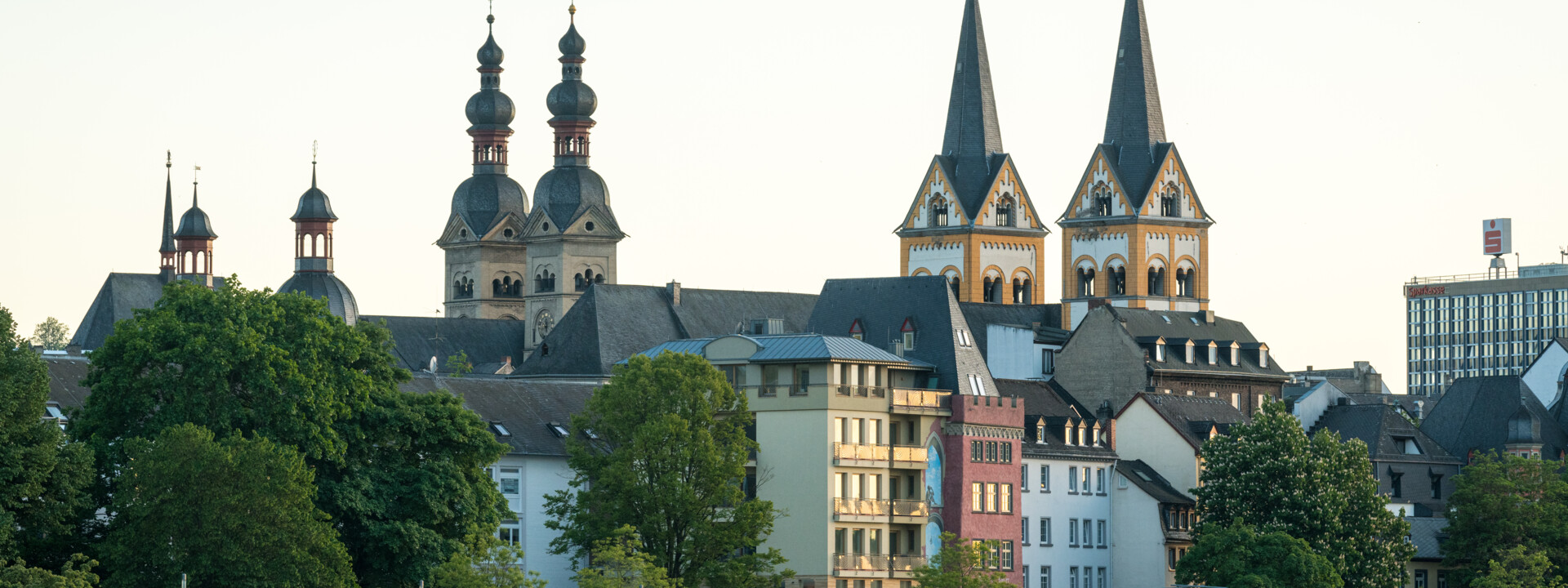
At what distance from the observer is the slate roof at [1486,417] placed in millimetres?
135250

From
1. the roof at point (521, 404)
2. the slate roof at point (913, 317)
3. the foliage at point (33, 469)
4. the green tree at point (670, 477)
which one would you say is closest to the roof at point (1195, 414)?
Answer: the slate roof at point (913, 317)

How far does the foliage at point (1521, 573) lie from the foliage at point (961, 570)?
21284 millimetres

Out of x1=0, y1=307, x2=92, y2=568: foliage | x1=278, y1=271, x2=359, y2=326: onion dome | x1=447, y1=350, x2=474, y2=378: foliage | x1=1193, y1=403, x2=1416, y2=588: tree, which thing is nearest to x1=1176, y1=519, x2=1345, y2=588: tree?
x1=1193, y1=403, x2=1416, y2=588: tree

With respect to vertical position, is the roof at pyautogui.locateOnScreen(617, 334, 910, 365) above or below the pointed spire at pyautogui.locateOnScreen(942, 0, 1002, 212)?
below

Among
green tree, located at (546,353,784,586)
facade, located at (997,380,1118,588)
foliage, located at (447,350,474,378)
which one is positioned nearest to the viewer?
green tree, located at (546,353,784,586)

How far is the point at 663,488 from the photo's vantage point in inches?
3730

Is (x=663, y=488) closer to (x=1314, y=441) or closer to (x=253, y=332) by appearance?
(x=253, y=332)

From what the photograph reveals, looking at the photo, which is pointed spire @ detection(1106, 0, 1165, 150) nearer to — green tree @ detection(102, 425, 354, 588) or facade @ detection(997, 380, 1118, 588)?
facade @ detection(997, 380, 1118, 588)

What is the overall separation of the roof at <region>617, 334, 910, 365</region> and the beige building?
0.06 m

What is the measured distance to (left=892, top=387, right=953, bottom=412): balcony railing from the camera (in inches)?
4171

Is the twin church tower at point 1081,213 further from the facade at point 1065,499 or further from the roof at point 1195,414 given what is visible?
the facade at point 1065,499

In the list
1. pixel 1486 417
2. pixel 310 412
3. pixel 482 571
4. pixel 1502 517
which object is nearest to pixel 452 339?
pixel 1486 417

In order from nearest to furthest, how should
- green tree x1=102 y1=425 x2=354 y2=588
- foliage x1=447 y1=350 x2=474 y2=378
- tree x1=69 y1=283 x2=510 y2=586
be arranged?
green tree x1=102 y1=425 x2=354 y2=588 → tree x1=69 y1=283 x2=510 y2=586 → foliage x1=447 y1=350 x2=474 y2=378

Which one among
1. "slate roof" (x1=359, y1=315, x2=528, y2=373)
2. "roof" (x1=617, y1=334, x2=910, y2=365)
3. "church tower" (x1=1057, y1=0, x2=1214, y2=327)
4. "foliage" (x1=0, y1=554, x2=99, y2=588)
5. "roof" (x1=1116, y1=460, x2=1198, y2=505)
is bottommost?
"foliage" (x1=0, y1=554, x2=99, y2=588)
